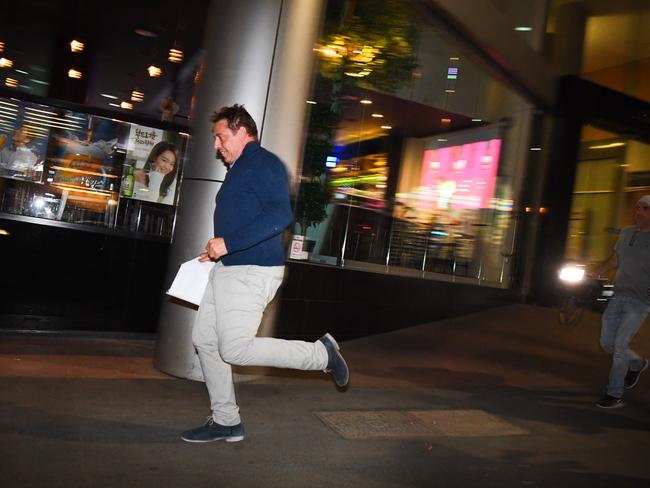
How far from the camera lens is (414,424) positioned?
4.79 meters

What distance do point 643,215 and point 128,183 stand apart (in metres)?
5.67

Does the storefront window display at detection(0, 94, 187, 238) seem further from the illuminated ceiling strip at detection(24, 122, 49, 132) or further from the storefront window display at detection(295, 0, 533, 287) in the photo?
the storefront window display at detection(295, 0, 533, 287)

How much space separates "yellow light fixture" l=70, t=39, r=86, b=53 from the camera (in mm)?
9013

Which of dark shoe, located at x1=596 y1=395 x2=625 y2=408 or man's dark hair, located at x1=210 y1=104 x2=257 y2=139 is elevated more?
man's dark hair, located at x1=210 y1=104 x2=257 y2=139

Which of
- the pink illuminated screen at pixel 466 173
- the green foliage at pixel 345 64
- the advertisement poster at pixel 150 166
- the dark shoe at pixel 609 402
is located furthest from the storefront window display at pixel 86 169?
the pink illuminated screen at pixel 466 173

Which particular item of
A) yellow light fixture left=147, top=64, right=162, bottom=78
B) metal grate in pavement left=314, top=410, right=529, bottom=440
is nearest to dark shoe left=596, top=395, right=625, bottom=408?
metal grate in pavement left=314, top=410, right=529, bottom=440

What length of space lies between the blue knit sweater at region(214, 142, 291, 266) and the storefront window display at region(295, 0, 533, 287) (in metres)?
5.05

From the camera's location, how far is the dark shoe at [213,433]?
380 centimetres

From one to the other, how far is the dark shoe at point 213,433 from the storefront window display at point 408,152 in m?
5.09

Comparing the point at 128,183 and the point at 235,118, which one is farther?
the point at 128,183

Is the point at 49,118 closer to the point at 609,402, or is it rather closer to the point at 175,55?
the point at 175,55

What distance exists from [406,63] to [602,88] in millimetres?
5946

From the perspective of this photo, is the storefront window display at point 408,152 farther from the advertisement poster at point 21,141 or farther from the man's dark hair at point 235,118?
the man's dark hair at point 235,118

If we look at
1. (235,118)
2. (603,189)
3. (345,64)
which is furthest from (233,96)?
(603,189)
